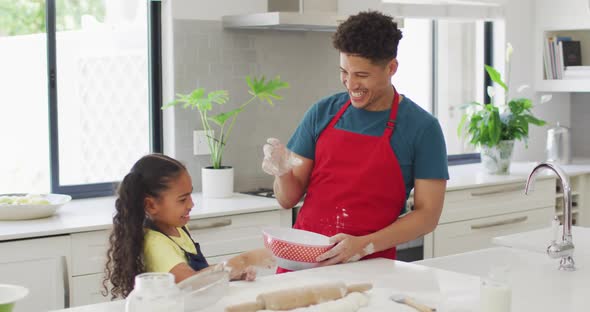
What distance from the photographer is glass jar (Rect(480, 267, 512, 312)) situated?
1.85 meters

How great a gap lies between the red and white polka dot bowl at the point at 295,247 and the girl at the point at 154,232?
0.23 meters

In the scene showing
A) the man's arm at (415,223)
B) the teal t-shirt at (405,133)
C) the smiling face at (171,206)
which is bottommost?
the man's arm at (415,223)

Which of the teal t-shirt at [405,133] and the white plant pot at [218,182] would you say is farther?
the white plant pot at [218,182]

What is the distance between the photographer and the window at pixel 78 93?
3760mm

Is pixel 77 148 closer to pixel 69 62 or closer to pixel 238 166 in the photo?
pixel 69 62

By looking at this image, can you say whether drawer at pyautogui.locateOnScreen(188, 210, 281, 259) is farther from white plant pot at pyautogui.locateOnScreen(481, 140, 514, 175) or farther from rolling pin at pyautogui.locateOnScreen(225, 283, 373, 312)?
white plant pot at pyautogui.locateOnScreen(481, 140, 514, 175)

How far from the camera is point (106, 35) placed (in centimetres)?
398

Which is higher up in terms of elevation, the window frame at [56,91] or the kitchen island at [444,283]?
the window frame at [56,91]

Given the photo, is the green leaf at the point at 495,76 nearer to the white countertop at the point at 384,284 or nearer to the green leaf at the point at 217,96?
the green leaf at the point at 217,96

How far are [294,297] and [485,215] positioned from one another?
2.89m

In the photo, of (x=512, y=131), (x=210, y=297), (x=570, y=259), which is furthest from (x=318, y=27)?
(x=210, y=297)

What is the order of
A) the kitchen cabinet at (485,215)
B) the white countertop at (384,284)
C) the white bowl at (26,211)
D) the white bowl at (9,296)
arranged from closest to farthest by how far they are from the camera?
the white bowl at (9,296) < the white countertop at (384,284) < the white bowl at (26,211) < the kitchen cabinet at (485,215)

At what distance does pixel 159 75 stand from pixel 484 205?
187cm

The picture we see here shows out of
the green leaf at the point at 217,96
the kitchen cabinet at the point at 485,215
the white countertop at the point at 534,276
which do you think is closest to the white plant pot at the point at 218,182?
the green leaf at the point at 217,96
